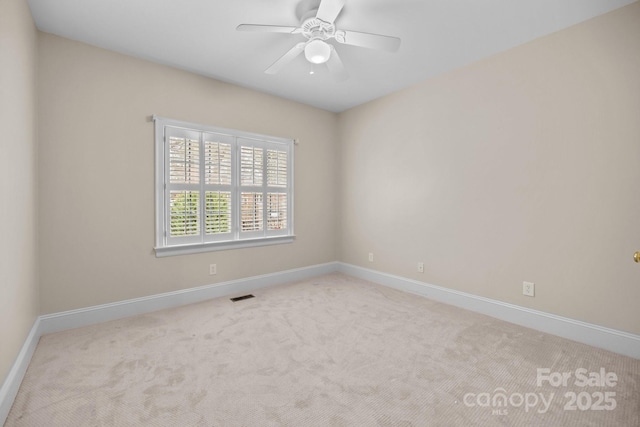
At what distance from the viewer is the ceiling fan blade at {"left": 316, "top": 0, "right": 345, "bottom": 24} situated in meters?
1.79

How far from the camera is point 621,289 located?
2.19 metres

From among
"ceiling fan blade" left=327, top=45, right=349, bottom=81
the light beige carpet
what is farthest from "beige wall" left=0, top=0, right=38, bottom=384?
"ceiling fan blade" left=327, top=45, right=349, bottom=81

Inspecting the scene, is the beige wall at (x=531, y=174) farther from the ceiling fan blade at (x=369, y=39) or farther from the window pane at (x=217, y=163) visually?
the window pane at (x=217, y=163)

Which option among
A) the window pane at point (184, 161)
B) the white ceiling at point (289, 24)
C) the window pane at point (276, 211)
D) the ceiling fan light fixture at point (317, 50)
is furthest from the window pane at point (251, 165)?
the ceiling fan light fixture at point (317, 50)

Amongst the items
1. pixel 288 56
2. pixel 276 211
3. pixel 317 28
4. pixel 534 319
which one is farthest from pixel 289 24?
pixel 534 319

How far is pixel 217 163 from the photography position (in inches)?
Result: 136

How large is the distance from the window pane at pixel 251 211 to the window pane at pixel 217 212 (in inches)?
7.7

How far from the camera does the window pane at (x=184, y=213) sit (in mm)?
3143

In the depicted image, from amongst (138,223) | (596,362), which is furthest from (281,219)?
(596,362)

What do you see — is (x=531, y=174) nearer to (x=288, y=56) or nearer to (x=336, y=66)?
(x=336, y=66)

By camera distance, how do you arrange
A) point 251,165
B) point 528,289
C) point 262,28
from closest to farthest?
point 262,28 → point 528,289 → point 251,165

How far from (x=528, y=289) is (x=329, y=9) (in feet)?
9.43

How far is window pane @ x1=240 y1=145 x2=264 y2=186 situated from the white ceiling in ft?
3.08

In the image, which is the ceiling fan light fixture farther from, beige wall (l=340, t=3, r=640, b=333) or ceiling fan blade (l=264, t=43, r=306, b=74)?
beige wall (l=340, t=3, r=640, b=333)
